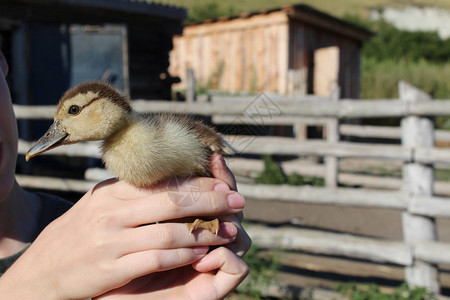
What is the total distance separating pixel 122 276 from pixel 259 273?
358 centimetres

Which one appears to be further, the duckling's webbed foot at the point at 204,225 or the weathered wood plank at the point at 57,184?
the weathered wood plank at the point at 57,184

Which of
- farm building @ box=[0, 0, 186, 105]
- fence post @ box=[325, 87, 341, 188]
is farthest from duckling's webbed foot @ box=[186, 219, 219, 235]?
farm building @ box=[0, 0, 186, 105]

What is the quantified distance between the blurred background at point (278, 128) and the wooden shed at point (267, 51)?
1.6 inches

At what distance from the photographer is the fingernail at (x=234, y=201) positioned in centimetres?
141

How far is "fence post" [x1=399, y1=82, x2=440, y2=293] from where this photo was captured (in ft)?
15.3

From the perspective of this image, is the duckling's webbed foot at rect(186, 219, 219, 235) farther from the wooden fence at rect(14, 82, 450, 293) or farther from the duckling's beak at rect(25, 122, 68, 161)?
the wooden fence at rect(14, 82, 450, 293)

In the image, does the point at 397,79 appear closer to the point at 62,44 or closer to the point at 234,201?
the point at 62,44

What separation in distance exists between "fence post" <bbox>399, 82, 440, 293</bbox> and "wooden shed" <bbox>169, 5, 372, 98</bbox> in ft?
24.9

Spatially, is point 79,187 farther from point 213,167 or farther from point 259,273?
point 213,167

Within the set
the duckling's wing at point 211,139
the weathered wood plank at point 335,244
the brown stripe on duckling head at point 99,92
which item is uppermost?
the brown stripe on duckling head at point 99,92

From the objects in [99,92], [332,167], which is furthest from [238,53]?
[99,92]

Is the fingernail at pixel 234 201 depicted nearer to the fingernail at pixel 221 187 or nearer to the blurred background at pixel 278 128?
the fingernail at pixel 221 187

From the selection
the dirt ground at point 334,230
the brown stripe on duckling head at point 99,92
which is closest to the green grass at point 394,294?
the dirt ground at point 334,230

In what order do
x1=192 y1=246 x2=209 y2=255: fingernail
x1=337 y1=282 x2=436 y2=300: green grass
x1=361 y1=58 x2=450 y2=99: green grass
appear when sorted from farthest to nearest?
x1=361 y1=58 x2=450 y2=99: green grass → x1=337 y1=282 x2=436 y2=300: green grass → x1=192 y1=246 x2=209 y2=255: fingernail
